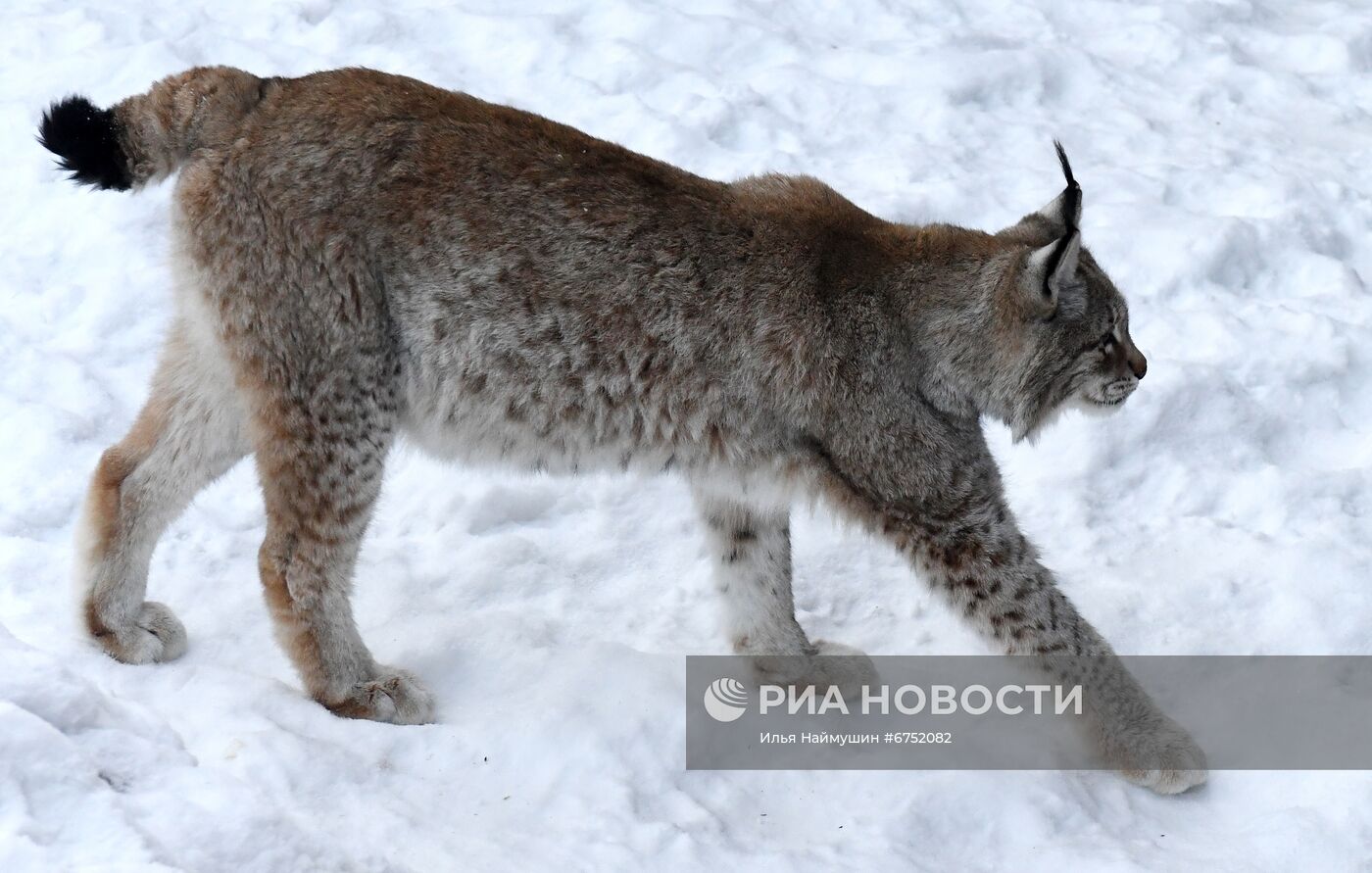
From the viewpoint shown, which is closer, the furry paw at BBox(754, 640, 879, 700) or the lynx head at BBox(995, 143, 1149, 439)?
the lynx head at BBox(995, 143, 1149, 439)

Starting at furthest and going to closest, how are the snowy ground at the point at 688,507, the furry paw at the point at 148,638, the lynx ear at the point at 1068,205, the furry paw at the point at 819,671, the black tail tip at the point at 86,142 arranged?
1. the furry paw at the point at 819,671
2. the furry paw at the point at 148,638
3. the lynx ear at the point at 1068,205
4. the black tail tip at the point at 86,142
5. the snowy ground at the point at 688,507

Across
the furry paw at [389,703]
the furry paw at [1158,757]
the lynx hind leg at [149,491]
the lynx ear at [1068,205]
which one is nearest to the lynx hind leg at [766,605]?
the furry paw at [1158,757]

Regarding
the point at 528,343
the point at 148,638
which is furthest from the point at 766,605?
the point at 148,638

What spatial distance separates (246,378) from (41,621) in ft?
3.78

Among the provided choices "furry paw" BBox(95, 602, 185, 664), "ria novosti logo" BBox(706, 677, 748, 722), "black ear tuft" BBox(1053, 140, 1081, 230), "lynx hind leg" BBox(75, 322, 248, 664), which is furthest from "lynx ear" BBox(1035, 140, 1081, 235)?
"furry paw" BBox(95, 602, 185, 664)

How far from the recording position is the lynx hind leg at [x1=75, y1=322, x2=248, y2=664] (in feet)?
14.6

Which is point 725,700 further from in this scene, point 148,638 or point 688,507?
point 148,638

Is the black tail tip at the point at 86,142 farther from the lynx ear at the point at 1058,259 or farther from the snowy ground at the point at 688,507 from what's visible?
the lynx ear at the point at 1058,259

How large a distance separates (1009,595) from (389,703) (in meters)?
1.89

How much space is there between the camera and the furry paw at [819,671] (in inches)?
189

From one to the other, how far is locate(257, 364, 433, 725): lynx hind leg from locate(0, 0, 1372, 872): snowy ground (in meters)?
0.15

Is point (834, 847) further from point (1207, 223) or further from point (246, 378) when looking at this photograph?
point (1207, 223)

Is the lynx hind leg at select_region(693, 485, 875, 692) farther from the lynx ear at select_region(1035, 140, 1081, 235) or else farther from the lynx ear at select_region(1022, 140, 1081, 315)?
the lynx ear at select_region(1035, 140, 1081, 235)

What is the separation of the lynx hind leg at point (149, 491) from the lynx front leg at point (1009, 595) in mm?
1949
